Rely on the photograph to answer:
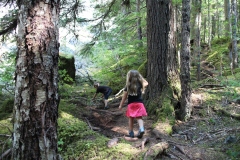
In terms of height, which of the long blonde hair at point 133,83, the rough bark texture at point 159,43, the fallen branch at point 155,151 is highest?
the rough bark texture at point 159,43

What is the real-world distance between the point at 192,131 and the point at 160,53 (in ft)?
8.66

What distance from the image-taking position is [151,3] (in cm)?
768

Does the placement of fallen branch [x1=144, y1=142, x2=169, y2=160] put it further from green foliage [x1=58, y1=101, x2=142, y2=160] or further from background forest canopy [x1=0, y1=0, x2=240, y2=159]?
background forest canopy [x1=0, y1=0, x2=240, y2=159]

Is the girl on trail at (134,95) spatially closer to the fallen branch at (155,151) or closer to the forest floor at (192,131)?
the forest floor at (192,131)

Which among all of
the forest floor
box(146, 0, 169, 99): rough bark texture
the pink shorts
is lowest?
the forest floor

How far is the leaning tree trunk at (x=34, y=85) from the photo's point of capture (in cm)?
245

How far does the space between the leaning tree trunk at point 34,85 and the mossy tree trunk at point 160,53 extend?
5351 millimetres

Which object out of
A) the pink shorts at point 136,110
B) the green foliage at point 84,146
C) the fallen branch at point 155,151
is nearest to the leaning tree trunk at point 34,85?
the green foliage at point 84,146

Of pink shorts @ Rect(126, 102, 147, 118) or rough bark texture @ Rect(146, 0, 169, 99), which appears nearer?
pink shorts @ Rect(126, 102, 147, 118)

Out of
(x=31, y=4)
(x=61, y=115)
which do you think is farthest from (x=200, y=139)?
(x=31, y=4)

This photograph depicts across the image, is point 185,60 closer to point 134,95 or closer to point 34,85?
point 134,95

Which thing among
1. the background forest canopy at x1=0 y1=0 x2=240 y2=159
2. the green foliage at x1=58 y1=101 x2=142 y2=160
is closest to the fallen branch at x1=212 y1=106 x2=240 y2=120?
the background forest canopy at x1=0 y1=0 x2=240 y2=159

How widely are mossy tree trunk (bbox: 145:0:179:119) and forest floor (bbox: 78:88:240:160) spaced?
2.81 ft

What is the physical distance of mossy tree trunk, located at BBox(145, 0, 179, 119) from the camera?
24.9 ft
